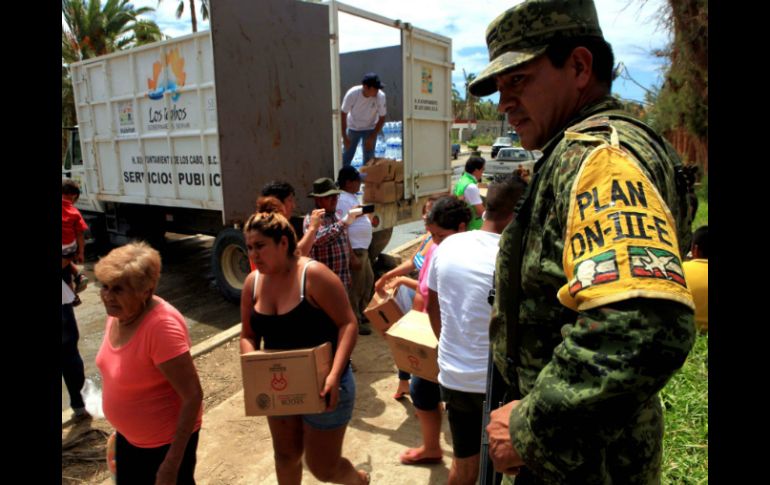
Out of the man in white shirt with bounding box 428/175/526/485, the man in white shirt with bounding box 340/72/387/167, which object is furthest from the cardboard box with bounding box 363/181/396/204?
the man in white shirt with bounding box 428/175/526/485

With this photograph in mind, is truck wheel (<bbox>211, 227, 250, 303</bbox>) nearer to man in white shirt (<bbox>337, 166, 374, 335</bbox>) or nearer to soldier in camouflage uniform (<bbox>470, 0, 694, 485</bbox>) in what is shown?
man in white shirt (<bbox>337, 166, 374, 335</bbox>)

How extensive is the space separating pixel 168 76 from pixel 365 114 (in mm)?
2568

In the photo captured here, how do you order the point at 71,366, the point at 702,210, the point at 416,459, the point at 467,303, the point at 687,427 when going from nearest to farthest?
the point at 467,303 → the point at 687,427 → the point at 416,459 → the point at 71,366 → the point at 702,210

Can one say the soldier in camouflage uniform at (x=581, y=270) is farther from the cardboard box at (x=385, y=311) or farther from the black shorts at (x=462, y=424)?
the cardboard box at (x=385, y=311)

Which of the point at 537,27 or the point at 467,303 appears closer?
the point at 537,27

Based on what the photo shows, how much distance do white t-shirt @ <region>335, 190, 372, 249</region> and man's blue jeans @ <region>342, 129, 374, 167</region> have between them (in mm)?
1988

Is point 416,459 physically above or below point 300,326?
below

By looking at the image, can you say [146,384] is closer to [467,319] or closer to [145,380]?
[145,380]

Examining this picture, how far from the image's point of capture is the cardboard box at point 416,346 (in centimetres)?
278

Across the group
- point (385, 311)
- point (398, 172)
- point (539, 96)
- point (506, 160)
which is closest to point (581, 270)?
point (539, 96)

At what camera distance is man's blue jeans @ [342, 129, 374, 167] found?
7.02 metres

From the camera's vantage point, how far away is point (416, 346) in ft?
9.27

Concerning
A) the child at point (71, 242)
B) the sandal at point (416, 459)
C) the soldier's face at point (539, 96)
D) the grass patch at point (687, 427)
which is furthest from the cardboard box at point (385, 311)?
the child at point (71, 242)
